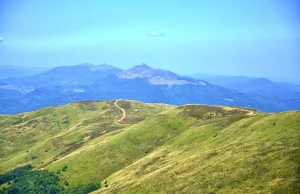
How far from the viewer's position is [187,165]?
212 ft

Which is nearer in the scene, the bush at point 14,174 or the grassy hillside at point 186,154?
the grassy hillside at point 186,154

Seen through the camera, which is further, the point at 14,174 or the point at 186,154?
the point at 14,174

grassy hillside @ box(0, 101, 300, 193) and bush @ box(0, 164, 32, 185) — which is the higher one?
grassy hillside @ box(0, 101, 300, 193)

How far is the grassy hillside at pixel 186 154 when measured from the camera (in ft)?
160

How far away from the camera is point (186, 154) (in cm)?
8350

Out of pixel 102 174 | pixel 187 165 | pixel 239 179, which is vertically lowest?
pixel 102 174

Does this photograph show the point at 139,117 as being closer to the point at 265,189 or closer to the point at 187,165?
the point at 187,165

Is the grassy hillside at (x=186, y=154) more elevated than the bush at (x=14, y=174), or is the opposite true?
the grassy hillside at (x=186, y=154)

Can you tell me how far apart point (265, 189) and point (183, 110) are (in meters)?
101

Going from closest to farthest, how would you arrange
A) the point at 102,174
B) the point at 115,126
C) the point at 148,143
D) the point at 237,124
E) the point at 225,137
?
1. the point at 225,137
2. the point at 237,124
3. the point at 102,174
4. the point at 148,143
5. the point at 115,126

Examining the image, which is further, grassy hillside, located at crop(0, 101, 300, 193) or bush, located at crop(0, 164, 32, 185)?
bush, located at crop(0, 164, 32, 185)

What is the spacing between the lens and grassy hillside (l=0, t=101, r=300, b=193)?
4866cm

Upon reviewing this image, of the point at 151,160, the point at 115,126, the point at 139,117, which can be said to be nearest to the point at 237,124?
the point at 151,160

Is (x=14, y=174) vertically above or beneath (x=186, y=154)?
beneath
